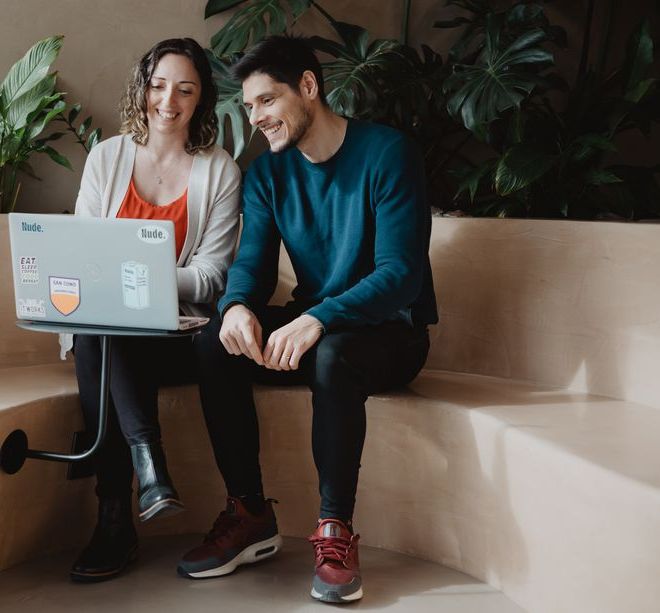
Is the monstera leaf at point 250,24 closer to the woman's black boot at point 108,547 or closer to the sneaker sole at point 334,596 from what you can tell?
the woman's black boot at point 108,547

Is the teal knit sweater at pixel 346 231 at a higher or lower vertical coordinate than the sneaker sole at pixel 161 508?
higher

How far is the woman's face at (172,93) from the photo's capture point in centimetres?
220

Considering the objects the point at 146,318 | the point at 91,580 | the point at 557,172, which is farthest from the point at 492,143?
the point at 91,580

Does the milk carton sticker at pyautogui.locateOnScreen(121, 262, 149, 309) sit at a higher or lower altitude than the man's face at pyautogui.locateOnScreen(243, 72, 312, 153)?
lower

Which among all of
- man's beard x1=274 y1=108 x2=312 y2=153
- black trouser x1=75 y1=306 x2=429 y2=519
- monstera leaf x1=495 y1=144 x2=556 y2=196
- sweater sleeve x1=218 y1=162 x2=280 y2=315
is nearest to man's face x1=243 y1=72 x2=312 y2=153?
man's beard x1=274 y1=108 x2=312 y2=153

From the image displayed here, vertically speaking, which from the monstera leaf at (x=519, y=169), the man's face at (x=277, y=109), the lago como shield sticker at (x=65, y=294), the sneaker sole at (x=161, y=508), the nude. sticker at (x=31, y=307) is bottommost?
the sneaker sole at (x=161, y=508)

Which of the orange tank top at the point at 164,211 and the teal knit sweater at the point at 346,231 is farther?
the orange tank top at the point at 164,211

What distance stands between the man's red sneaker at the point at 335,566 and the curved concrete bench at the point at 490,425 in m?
0.32

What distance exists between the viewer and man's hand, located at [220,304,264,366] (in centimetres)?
189

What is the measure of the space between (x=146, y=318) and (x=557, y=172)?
1.48 meters

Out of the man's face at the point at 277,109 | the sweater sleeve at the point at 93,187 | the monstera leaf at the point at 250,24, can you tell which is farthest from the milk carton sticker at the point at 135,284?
the monstera leaf at the point at 250,24

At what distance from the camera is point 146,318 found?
5.59ft

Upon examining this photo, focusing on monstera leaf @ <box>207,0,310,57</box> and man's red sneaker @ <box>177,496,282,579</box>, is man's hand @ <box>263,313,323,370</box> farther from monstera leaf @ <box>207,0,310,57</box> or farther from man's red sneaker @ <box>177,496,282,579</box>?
monstera leaf @ <box>207,0,310,57</box>

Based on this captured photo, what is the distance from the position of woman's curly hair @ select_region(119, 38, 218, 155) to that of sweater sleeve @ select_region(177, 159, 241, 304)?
112mm
